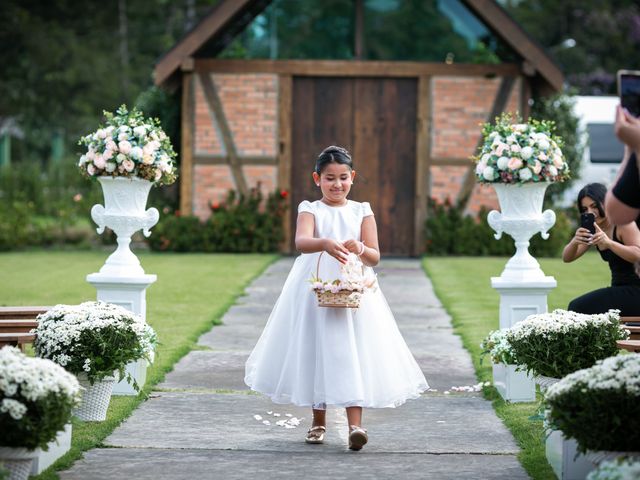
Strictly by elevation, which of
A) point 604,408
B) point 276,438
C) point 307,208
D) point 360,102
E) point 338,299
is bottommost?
point 276,438

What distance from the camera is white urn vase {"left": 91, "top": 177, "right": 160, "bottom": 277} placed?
315 inches

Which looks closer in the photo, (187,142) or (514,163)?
(514,163)

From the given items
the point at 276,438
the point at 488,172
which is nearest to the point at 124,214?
the point at 276,438

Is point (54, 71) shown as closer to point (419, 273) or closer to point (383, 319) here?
point (419, 273)

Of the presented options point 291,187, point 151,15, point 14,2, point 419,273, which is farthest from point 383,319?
point 151,15

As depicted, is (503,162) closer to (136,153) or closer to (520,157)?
(520,157)

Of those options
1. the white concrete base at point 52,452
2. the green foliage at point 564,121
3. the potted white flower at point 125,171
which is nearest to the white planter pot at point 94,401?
the white concrete base at point 52,452

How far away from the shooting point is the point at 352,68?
19.8 m

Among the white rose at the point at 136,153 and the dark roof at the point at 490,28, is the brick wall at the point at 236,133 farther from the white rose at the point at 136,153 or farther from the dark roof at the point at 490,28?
the white rose at the point at 136,153

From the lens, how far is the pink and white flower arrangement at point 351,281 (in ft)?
20.4

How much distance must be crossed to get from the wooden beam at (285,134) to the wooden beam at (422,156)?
2171mm

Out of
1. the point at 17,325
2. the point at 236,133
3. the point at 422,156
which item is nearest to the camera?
the point at 17,325

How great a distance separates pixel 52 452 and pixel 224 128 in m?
14.8
